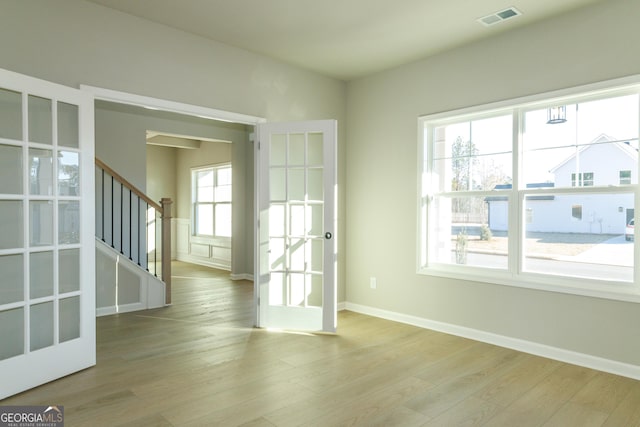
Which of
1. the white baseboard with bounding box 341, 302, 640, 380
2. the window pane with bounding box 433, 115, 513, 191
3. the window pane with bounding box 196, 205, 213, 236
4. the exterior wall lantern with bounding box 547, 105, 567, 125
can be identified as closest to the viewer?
the white baseboard with bounding box 341, 302, 640, 380

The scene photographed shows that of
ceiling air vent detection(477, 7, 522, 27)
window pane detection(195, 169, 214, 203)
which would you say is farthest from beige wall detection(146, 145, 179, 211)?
ceiling air vent detection(477, 7, 522, 27)

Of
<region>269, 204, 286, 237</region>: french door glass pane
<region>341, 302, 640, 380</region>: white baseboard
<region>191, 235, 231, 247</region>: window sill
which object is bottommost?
<region>341, 302, 640, 380</region>: white baseboard

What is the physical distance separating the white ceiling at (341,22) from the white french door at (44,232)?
104 cm

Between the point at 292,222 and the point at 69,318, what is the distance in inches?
81.3

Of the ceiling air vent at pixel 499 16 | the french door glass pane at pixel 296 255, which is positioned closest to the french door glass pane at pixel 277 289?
the french door glass pane at pixel 296 255

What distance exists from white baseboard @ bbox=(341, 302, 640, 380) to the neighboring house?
0.99 meters

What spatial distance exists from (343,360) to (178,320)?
7.10 ft

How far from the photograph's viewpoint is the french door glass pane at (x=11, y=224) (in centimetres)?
266

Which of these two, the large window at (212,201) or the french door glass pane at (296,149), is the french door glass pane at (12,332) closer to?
the french door glass pane at (296,149)

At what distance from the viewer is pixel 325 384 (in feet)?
9.43

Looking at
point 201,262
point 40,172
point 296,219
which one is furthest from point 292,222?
point 201,262

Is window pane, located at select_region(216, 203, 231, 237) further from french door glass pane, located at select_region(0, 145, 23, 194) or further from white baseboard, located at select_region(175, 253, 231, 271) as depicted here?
french door glass pane, located at select_region(0, 145, 23, 194)

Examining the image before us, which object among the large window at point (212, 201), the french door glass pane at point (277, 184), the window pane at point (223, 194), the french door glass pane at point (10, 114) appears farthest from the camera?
the large window at point (212, 201)

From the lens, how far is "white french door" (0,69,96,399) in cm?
268
